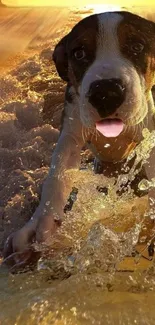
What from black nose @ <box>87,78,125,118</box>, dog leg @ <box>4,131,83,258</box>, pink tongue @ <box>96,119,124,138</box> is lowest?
dog leg @ <box>4,131,83,258</box>

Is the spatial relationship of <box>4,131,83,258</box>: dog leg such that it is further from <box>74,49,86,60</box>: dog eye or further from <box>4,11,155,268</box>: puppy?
<box>74,49,86,60</box>: dog eye

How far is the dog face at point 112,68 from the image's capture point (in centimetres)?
365

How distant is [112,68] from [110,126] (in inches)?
14.4

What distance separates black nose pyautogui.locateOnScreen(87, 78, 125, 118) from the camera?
3.60 m

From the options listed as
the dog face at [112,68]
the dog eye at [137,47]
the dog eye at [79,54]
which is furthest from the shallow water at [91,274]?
the dog eye at [137,47]

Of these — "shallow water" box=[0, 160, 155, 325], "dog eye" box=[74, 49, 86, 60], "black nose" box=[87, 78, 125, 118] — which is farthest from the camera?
"dog eye" box=[74, 49, 86, 60]

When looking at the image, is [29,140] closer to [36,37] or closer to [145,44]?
[145,44]

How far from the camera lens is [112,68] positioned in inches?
144

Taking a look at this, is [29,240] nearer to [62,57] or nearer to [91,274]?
[91,274]

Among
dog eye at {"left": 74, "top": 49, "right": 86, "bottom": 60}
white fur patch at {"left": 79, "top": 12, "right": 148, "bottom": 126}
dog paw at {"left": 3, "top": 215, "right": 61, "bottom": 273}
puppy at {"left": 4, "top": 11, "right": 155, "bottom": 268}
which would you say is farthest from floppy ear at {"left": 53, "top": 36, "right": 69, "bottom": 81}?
dog paw at {"left": 3, "top": 215, "right": 61, "bottom": 273}

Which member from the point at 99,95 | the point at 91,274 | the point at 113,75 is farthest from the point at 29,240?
the point at 113,75

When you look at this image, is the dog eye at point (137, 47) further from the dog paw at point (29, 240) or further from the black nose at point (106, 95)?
the dog paw at point (29, 240)

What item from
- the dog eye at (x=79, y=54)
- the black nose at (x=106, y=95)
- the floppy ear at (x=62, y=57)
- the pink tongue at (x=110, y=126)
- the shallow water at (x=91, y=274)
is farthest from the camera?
the floppy ear at (x=62, y=57)

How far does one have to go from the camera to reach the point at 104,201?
14.4 feet
